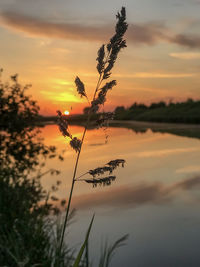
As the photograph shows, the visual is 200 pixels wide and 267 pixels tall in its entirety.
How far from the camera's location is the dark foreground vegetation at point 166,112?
38.6 meters

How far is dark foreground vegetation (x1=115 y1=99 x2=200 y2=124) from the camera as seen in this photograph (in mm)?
38594

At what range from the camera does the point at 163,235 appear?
8.46 meters

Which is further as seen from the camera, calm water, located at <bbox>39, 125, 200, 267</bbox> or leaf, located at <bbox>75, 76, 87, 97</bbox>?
calm water, located at <bbox>39, 125, 200, 267</bbox>

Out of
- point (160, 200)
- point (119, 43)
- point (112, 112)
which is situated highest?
point (119, 43)

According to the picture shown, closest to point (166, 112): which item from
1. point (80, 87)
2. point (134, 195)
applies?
point (134, 195)

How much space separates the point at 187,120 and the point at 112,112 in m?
37.7

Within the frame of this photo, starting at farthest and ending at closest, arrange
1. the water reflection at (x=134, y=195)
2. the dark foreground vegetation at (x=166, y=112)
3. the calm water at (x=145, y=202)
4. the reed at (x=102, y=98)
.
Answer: the dark foreground vegetation at (x=166, y=112) < the water reflection at (x=134, y=195) < the calm water at (x=145, y=202) < the reed at (x=102, y=98)

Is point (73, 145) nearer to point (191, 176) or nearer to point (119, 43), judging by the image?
point (119, 43)

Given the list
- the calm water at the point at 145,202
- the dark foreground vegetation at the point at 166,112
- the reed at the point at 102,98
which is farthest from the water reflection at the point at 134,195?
the dark foreground vegetation at the point at 166,112

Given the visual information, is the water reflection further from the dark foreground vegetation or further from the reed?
the dark foreground vegetation

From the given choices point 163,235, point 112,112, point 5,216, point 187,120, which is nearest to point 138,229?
point 163,235

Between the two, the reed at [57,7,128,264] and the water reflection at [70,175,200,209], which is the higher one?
the reed at [57,7,128,264]

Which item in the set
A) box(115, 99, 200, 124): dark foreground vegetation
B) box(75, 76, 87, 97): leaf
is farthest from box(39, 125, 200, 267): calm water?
→ box(115, 99, 200, 124): dark foreground vegetation

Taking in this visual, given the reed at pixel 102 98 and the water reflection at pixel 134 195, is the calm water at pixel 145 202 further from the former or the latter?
the reed at pixel 102 98
